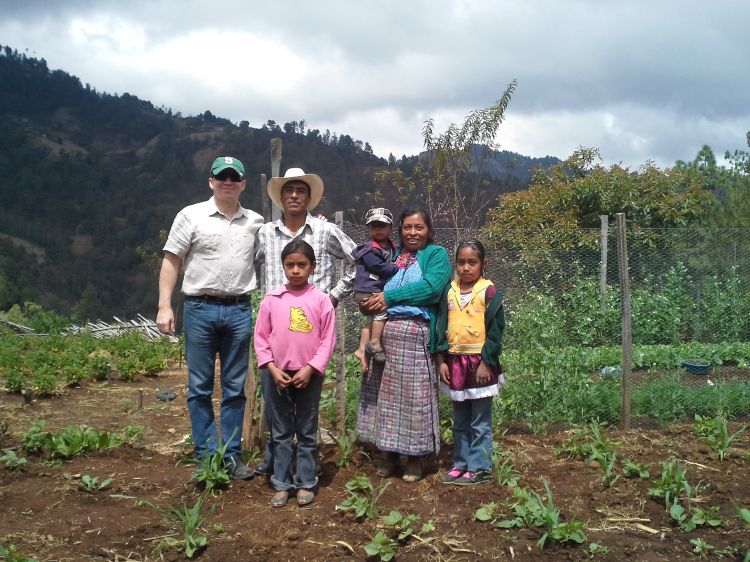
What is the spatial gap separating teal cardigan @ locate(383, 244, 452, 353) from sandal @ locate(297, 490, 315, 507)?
1.06 meters

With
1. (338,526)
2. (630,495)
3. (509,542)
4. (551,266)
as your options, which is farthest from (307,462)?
(551,266)

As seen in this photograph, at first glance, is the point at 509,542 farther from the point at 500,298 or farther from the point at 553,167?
the point at 553,167

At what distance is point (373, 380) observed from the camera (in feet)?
13.0

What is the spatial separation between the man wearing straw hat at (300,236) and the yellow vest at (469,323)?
25.5 inches

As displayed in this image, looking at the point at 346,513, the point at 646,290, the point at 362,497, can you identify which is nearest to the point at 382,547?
the point at 346,513

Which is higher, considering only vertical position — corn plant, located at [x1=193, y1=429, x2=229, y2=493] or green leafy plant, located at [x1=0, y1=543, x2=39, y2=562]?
corn plant, located at [x1=193, y1=429, x2=229, y2=493]

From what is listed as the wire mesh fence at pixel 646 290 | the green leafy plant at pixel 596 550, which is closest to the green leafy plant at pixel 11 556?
the green leafy plant at pixel 596 550

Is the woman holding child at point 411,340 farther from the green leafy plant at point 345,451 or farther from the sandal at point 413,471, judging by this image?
the green leafy plant at point 345,451

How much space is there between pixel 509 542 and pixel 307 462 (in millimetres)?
1181

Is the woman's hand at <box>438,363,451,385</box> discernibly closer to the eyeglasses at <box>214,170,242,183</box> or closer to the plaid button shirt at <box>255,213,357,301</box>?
the plaid button shirt at <box>255,213,357,301</box>

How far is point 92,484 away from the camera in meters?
3.77

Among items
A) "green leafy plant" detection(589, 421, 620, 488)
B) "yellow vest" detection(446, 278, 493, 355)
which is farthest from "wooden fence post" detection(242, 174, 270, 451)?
"green leafy plant" detection(589, 421, 620, 488)

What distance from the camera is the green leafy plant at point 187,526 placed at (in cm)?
303

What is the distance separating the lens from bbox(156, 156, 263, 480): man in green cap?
3.69 metres
